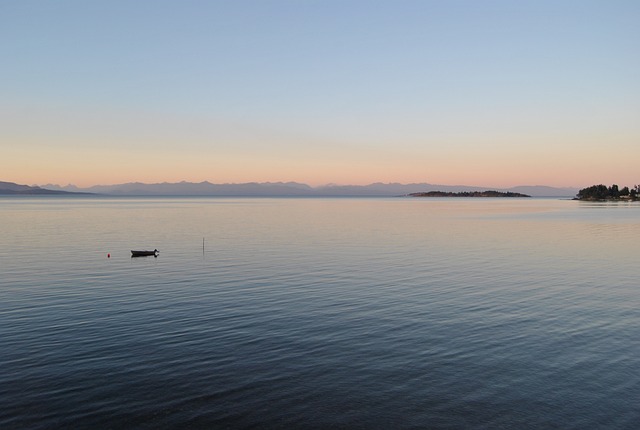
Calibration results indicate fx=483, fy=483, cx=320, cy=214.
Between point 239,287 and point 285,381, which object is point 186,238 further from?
point 285,381

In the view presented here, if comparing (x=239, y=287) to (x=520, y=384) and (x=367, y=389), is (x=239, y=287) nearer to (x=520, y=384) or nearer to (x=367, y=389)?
(x=367, y=389)

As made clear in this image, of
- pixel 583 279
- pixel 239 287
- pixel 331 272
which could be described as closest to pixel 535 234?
pixel 583 279

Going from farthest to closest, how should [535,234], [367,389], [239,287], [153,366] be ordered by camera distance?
[535,234]
[239,287]
[153,366]
[367,389]

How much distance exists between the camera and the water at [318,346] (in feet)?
66.3

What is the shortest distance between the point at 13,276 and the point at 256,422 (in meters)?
43.9

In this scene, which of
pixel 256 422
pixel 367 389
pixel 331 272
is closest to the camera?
pixel 256 422

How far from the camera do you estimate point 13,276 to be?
51.3 metres

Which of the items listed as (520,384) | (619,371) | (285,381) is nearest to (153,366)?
(285,381)

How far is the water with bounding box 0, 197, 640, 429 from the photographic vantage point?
20.2m

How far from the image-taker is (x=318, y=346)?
28234mm

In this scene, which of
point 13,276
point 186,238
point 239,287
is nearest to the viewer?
point 239,287

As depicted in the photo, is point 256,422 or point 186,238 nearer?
point 256,422

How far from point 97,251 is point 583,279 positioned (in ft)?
216

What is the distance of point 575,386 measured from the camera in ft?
75.2
